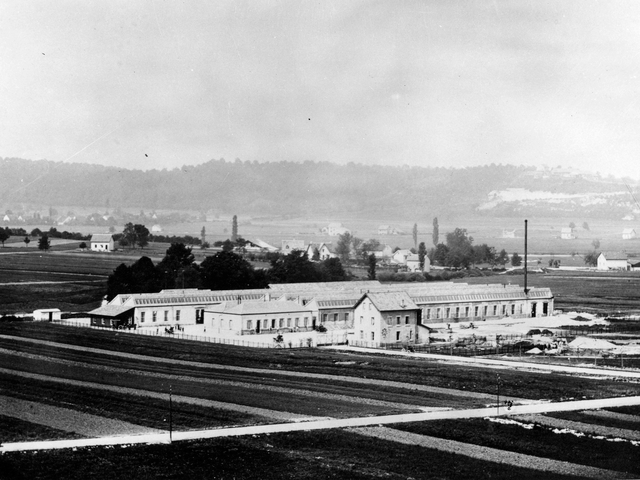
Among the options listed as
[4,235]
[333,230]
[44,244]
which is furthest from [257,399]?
[333,230]

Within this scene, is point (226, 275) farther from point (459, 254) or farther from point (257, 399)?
point (459, 254)

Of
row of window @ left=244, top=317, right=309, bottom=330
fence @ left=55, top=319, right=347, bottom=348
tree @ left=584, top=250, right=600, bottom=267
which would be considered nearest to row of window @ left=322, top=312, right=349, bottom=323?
row of window @ left=244, top=317, right=309, bottom=330

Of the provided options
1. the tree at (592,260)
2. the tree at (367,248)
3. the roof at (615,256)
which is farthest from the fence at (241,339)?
the tree at (592,260)

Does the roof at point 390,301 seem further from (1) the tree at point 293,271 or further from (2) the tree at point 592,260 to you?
(2) the tree at point 592,260

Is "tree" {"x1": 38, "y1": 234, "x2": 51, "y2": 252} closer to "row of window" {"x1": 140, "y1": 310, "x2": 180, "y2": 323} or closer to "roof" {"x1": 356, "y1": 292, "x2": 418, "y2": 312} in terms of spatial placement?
"row of window" {"x1": 140, "y1": 310, "x2": 180, "y2": 323}

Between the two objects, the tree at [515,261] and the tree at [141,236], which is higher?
the tree at [141,236]

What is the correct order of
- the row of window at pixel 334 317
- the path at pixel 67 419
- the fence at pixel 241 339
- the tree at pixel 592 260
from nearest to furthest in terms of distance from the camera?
1. the path at pixel 67 419
2. the fence at pixel 241 339
3. the row of window at pixel 334 317
4. the tree at pixel 592 260
